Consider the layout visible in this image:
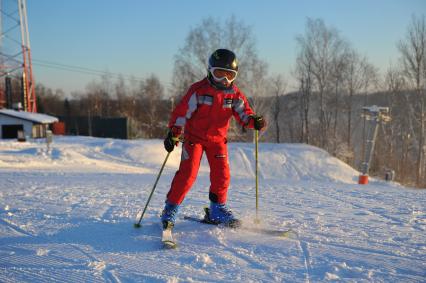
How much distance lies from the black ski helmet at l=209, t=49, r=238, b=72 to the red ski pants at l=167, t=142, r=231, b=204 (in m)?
0.75

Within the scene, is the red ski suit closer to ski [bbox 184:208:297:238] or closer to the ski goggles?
the ski goggles

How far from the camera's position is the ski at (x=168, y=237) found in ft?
8.86

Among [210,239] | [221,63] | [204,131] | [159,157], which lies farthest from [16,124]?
[210,239]

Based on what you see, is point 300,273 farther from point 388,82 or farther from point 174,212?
point 388,82

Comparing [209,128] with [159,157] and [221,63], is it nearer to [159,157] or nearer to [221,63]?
[221,63]

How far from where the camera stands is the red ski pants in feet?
10.5

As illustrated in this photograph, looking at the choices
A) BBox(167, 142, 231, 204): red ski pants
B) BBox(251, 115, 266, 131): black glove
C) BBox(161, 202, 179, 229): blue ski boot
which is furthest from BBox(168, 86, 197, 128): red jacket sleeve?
BBox(161, 202, 179, 229): blue ski boot

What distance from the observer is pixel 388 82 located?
31.4 metres

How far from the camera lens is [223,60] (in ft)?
10.7

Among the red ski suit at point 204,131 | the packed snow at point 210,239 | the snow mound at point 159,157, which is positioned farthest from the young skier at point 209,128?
the snow mound at point 159,157

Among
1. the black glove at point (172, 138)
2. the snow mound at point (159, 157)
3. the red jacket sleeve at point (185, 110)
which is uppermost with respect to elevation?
the red jacket sleeve at point (185, 110)

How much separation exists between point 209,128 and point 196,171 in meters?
0.43

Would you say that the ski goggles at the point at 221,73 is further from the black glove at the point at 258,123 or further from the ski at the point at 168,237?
the ski at the point at 168,237

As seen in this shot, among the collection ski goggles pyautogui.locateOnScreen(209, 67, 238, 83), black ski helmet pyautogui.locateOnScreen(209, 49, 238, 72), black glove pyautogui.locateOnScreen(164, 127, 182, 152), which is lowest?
black glove pyautogui.locateOnScreen(164, 127, 182, 152)
